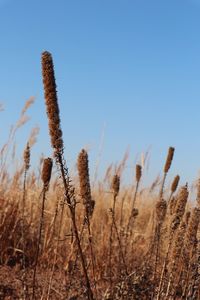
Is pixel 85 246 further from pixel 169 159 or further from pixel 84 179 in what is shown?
pixel 84 179

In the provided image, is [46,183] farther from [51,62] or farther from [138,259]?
[138,259]

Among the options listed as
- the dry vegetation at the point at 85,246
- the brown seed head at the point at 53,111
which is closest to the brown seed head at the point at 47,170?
the dry vegetation at the point at 85,246

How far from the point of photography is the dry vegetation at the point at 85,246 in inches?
86.8

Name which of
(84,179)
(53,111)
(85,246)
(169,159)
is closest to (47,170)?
(84,179)

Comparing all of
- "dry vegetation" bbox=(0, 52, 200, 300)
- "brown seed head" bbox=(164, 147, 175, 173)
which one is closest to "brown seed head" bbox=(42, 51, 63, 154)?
"dry vegetation" bbox=(0, 52, 200, 300)

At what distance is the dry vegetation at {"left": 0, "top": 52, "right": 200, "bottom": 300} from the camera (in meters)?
2.21

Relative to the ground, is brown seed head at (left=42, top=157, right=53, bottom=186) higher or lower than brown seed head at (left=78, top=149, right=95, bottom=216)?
higher

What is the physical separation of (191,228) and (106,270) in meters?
2.19

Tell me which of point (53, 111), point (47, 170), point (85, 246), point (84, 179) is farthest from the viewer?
point (85, 246)

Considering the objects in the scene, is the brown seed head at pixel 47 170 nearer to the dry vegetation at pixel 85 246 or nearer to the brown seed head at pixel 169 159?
the dry vegetation at pixel 85 246

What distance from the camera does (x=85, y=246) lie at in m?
5.21

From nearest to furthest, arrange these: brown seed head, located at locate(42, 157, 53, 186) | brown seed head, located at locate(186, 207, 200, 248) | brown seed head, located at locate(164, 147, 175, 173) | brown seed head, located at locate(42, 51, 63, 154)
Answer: brown seed head, located at locate(42, 51, 63, 154)
brown seed head, located at locate(42, 157, 53, 186)
brown seed head, located at locate(186, 207, 200, 248)
brown seed head, located at locate(164, 147, 175, 173)

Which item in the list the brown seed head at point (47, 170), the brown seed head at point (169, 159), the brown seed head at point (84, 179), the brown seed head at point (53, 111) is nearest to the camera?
the brown seed head at point (53, 111)

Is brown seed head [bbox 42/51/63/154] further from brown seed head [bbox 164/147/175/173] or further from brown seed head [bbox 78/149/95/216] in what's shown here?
brown seed head [bbox 164/147/175/173]
